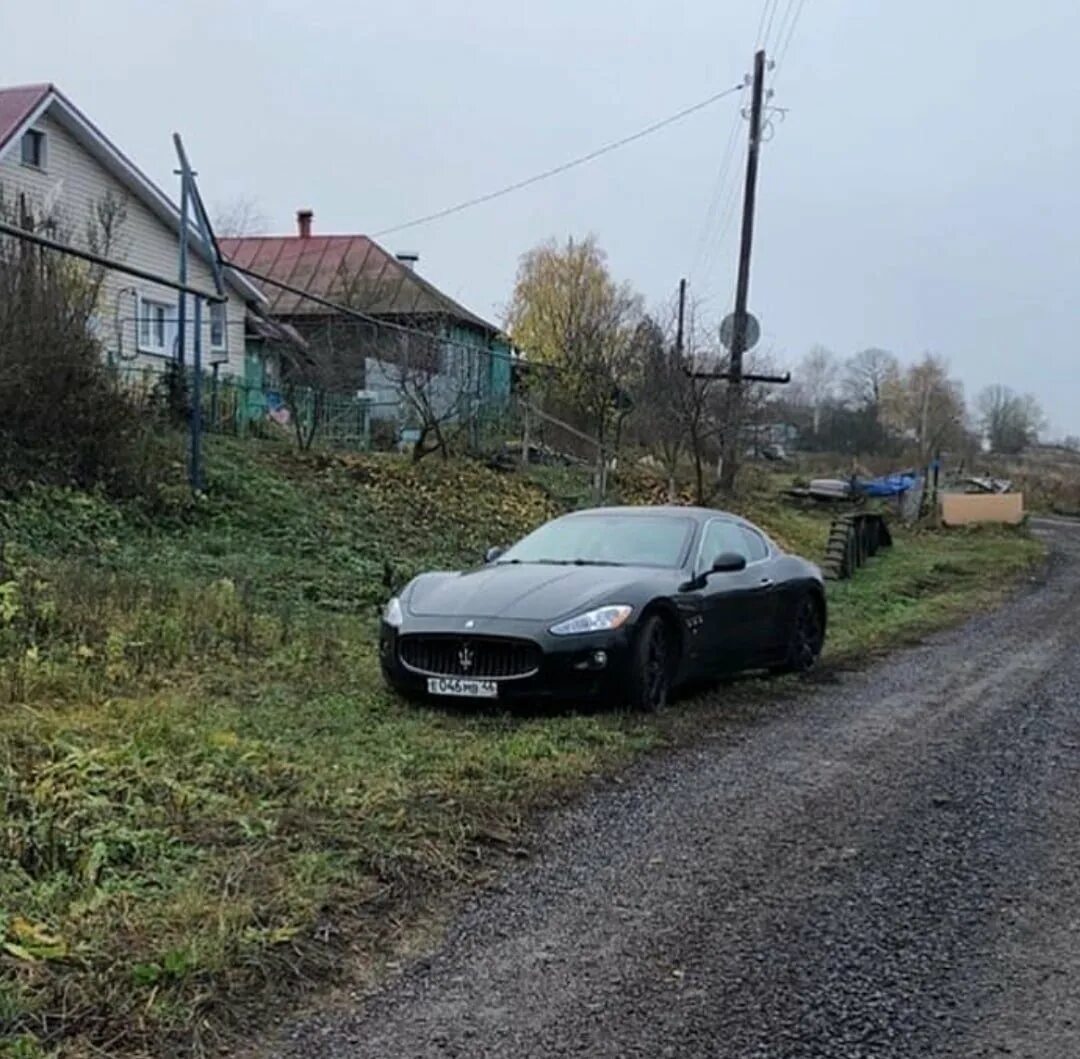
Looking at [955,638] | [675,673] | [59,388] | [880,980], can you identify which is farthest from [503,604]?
[59,388]

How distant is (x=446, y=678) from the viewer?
779cm

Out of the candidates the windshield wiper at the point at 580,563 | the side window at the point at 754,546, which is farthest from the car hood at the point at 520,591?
the side window at the point at 754,546

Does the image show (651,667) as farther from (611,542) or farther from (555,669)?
(611,542)

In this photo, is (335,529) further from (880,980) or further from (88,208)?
(88,208)

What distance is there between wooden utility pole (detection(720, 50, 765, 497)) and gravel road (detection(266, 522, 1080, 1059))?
54.5 ft

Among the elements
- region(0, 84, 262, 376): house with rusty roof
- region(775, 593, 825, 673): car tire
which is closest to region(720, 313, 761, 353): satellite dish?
region(0, 84, 262, 376): house with rusty roof

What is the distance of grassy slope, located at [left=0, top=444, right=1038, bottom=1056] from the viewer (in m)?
3.80

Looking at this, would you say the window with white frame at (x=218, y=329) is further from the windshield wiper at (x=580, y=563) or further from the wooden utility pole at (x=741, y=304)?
the windshield wiper at (x=580, y=563)

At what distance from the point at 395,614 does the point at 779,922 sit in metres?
4.19

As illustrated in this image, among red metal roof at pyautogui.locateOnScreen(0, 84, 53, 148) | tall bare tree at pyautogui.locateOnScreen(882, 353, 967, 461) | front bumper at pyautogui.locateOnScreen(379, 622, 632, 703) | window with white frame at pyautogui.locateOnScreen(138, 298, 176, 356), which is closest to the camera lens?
front bumper at pyautogui.locateOnScreen(379, 622, 632, 703)

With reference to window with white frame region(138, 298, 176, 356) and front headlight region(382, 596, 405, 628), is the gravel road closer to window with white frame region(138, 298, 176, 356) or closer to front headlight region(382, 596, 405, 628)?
front headlight region(382, 596, 405, 628)

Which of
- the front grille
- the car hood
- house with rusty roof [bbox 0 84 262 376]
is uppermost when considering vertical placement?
house with rusty roof [bbox 0 84 262 376]

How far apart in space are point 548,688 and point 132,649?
2.67 metres

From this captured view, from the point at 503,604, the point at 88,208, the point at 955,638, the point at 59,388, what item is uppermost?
the point at 88,208
